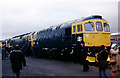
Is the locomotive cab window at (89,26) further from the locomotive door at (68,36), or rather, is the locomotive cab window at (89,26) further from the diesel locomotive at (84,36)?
the locomotive door at (68,36)

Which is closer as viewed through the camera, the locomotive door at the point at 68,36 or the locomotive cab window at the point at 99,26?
the locomotive cab window at the point at 99,26

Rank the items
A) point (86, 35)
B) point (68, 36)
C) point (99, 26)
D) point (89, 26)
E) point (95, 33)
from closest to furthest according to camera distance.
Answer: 1. point (86, 35)
2. point (95, 33)
3. point (89, 26)
4. point (99, 26)
5. point (68, 36)

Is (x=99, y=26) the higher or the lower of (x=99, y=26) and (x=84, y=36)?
the higher

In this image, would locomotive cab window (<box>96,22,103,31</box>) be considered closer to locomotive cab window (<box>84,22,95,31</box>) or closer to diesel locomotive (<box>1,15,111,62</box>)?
diesel locomotive (<box>1,15,111,62</box>)

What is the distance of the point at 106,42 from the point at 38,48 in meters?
13.3

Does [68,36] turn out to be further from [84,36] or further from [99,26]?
[99,26]

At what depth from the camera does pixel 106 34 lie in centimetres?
1431

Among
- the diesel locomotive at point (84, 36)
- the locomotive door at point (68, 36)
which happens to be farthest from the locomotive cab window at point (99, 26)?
the locomotive door at point (68, 36)

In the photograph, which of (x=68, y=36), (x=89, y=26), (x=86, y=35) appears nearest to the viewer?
(x=86, y=35)

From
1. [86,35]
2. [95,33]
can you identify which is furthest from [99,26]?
[86,35]

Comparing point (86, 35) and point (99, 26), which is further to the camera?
point (99, 26)

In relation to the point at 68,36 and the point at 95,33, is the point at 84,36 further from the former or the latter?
the point at 68,36

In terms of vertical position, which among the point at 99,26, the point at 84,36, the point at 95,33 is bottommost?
the point at 84,36

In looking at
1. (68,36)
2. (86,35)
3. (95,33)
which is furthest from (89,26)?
(68,36)
